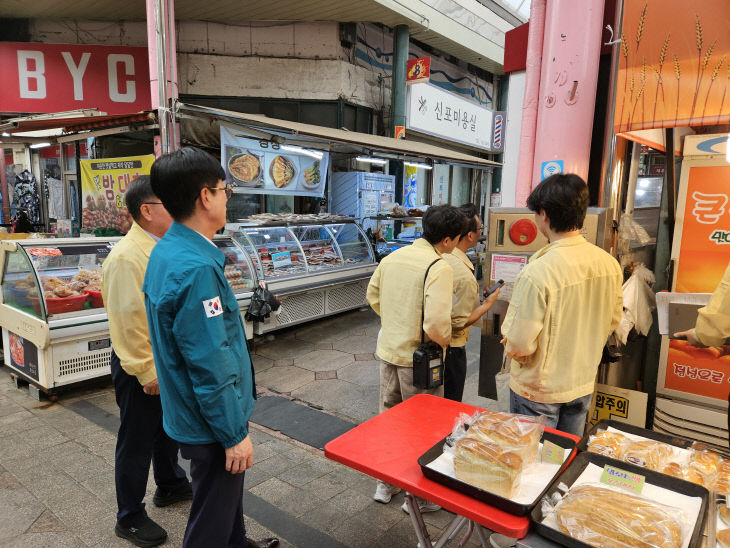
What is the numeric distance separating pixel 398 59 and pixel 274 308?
7.65 meters

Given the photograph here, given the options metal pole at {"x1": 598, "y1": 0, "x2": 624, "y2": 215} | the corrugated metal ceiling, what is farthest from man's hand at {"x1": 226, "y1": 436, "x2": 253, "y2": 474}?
the corrugated metal ceiling

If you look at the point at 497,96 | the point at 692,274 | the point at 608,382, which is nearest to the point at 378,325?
the point at 608,382

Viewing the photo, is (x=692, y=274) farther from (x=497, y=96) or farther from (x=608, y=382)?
(x=497, y=96)

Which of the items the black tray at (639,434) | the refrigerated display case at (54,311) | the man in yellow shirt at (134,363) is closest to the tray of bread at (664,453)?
the black tray at (639,434)

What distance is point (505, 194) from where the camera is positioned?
4320 mm

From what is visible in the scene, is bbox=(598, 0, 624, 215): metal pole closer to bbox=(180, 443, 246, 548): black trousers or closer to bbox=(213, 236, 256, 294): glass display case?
bbox=(180, 443, 246, 548): black trousers

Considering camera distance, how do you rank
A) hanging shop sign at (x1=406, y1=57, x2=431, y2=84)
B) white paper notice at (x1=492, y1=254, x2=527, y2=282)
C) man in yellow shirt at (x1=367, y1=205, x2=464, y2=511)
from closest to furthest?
man in yellow shirt at (x1=367, y1=205, x2=464, y2=511), white paper notice at (x1=492, y1=254, x2=527, y2=282), hanging shop sign at (x1=406, y1=57, x2=431, y2=84)

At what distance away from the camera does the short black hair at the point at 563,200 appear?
2.20 m

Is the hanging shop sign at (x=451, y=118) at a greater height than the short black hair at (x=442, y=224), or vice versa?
the hanging shop sign at (x=451, y=118)

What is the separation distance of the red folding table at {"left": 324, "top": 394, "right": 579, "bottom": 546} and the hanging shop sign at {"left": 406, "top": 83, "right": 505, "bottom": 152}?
397 inches

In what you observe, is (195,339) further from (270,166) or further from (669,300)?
(270,166)

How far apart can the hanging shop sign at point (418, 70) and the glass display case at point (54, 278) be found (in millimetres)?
8121

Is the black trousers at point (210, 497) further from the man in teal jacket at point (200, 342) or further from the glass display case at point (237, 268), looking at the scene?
the glass display case at point (237, 268)

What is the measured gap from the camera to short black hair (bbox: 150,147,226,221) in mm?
1792
